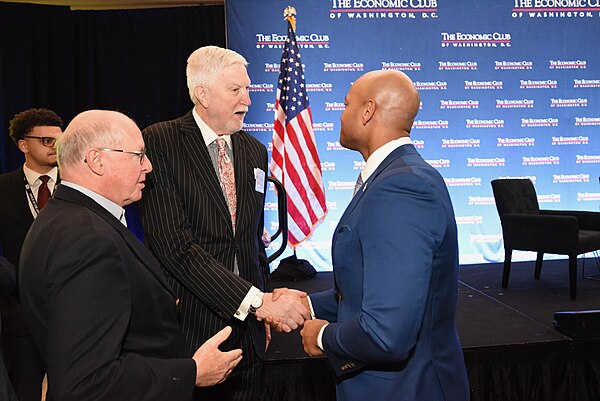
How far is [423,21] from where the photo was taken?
6.78 metres

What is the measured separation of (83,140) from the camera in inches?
57.2

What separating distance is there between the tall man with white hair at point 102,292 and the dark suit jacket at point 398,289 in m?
0.35

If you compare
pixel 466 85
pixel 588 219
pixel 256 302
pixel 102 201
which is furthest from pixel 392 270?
pixel 466 85

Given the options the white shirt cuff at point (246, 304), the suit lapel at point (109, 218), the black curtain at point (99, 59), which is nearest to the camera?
the suit lapel at point (109, 218)

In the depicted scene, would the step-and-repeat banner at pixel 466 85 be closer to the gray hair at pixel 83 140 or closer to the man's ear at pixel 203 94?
the man's ear at pixel 203 94

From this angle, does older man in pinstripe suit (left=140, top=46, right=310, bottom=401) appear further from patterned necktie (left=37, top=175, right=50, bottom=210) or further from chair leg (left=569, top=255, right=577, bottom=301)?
chair leg (left=569, top=255, right=577, bottom=301)

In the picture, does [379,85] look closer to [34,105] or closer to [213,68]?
[213,68]

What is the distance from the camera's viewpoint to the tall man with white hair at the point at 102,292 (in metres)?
1.26

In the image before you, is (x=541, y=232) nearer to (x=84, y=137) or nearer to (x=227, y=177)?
(x=227, y=177)

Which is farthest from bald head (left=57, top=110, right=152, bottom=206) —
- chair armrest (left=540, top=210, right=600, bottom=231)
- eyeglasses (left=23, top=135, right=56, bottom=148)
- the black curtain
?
the black curtain

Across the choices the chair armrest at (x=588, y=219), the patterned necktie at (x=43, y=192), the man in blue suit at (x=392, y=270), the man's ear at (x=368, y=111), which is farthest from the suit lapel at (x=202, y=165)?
the chair armrest at (x=588, y=219)

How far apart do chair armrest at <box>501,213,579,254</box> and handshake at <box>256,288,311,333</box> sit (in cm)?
332

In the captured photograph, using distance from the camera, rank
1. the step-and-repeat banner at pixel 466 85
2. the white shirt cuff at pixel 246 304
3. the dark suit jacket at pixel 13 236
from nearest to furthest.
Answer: the white shirt cuff at pixel 246 304, the dark suit jacket at pixel 13 236, the step-and-repeat banner at pixel 466 85

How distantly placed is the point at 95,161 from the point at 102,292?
0.36 metres
